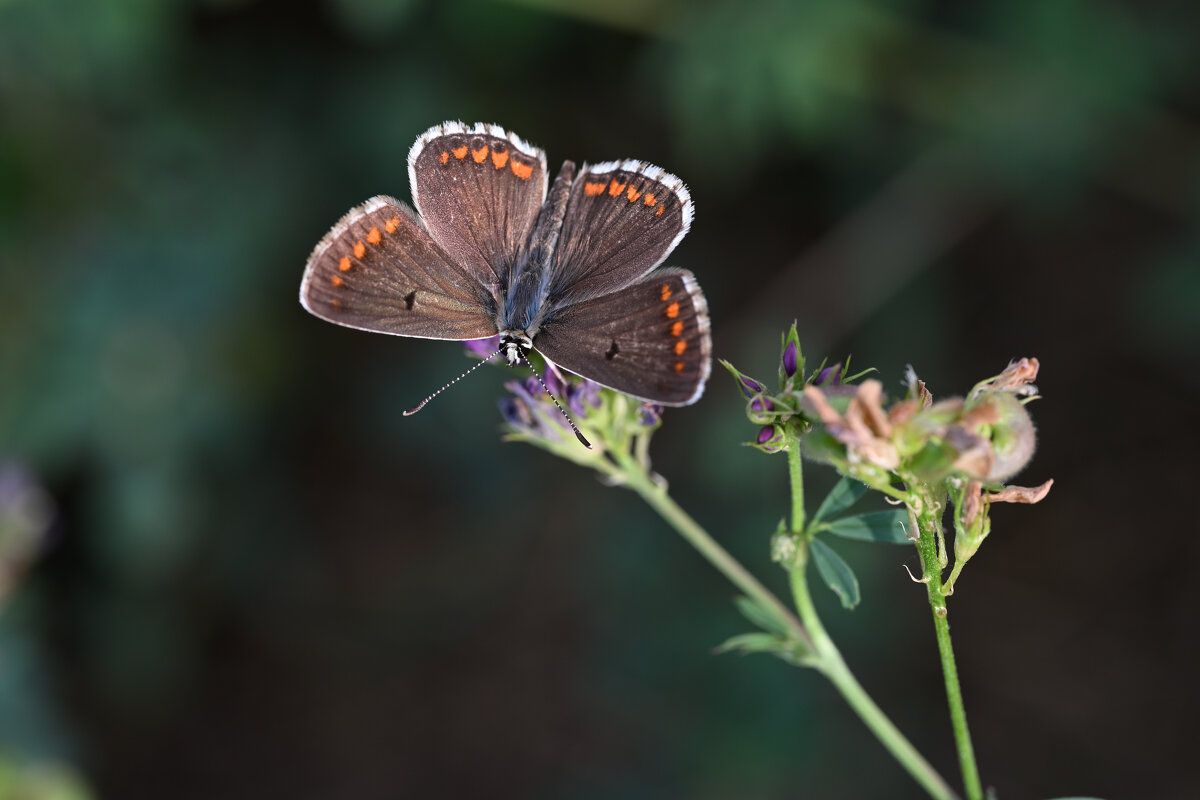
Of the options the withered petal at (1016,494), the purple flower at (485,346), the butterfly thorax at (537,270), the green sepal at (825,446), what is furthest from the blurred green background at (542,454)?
the green sepal at (825,446)

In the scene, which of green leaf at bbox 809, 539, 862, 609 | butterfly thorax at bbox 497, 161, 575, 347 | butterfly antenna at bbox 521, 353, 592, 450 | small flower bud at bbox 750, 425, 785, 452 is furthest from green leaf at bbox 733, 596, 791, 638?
butterfly thorax at bbox 497, 161, 575, 347

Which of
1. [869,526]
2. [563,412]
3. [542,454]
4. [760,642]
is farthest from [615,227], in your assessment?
[542,454]

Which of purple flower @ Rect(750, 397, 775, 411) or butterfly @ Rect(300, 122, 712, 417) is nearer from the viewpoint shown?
purple flower @ Rect(750, 397, 775, 411)

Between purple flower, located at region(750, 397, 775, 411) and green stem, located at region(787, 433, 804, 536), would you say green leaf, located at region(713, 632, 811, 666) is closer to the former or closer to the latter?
green stem, located at region(787, 433, 804, 536)

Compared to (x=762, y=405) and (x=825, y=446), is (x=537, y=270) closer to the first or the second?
(x=762, y=405)

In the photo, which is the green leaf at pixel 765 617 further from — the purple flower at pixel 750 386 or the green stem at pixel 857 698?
the purple flower at pixel 750 386
